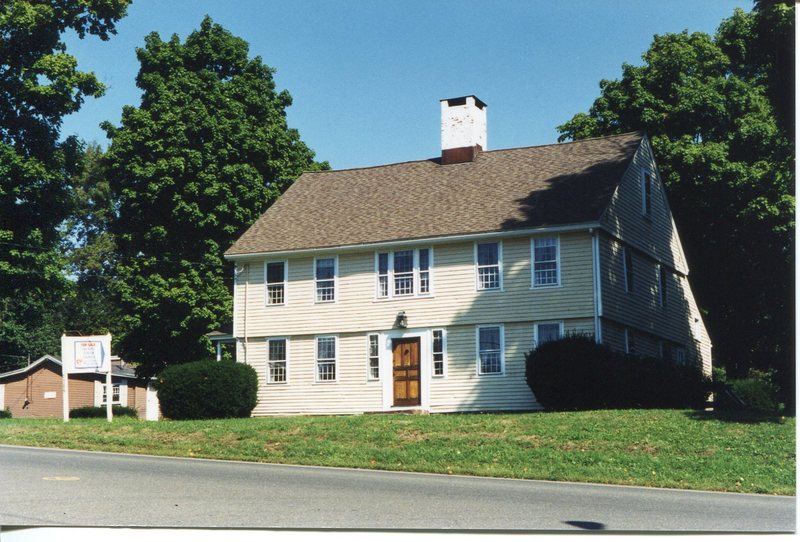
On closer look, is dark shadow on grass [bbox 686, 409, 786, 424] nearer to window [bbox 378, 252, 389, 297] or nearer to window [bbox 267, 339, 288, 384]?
window [bbox 378, 252, 389, 297]

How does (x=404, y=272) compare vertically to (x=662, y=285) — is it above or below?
above

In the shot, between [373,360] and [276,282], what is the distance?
3.85 m

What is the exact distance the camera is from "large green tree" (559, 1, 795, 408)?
28.5 meters

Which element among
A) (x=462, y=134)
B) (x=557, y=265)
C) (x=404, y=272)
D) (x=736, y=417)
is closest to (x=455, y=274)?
(x=404, y=272)

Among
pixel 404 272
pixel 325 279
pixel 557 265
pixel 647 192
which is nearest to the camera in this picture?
pixel 557 265

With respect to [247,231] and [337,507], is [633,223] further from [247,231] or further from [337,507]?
[337,507]

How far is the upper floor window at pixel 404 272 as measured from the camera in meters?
27.2

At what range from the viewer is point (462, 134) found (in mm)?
30359

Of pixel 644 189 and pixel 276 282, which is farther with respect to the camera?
pixel 276 282

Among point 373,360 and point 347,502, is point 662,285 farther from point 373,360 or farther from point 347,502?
point 347,502

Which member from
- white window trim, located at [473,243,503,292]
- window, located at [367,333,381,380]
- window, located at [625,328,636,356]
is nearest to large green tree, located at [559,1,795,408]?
window, located at [625,328,636,356]

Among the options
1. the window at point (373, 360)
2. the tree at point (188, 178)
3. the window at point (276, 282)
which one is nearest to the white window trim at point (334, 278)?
the window at point (276, 282)

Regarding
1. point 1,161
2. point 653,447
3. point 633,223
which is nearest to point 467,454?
point 653,447

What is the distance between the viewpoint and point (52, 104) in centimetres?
2078
